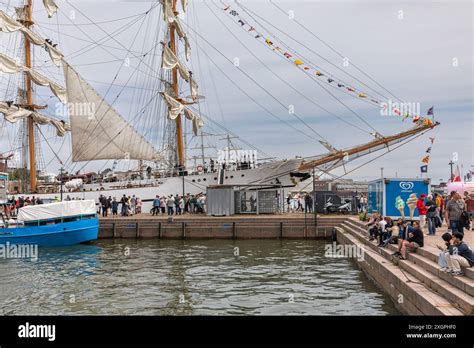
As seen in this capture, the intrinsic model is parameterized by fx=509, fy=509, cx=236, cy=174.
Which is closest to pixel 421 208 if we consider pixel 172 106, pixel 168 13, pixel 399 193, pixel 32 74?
pixel 399 193

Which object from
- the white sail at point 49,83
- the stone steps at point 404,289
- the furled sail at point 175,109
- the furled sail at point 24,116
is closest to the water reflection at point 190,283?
the stone steps at point 404,289

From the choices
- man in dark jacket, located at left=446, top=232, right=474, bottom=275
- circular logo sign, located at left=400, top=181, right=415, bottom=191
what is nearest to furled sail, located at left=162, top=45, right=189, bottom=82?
circular logo sign, located at left=400, top=181, right=415, bottom=191

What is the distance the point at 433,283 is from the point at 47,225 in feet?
86.0

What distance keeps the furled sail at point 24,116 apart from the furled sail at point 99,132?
224 centimetres

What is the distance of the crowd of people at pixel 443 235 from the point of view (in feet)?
40.2

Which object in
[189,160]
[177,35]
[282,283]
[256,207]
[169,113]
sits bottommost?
[282,283]

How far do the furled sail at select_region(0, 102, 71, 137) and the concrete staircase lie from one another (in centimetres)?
4219

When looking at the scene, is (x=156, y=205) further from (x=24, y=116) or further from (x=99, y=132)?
(x=99, y=132)

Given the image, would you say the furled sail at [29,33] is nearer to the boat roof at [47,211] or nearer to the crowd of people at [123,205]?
the crowd of people at [123,205]

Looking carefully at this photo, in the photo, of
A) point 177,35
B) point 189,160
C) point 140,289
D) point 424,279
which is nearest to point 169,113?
point 189,160

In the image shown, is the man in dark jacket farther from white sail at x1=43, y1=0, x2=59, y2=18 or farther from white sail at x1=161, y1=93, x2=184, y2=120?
white sail at x1=43, y1=0, x2=59, y2=18

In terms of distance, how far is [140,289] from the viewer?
726 inches
